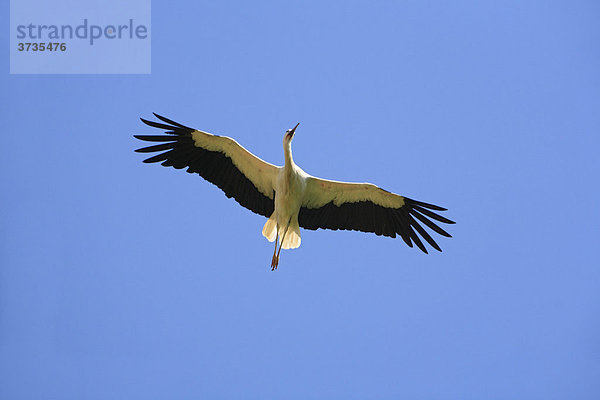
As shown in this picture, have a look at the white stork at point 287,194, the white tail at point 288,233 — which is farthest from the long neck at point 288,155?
the white tail at point 288,233

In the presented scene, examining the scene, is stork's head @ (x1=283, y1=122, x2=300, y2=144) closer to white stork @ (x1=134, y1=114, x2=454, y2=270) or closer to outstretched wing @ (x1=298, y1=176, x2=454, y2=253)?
white stork @ (x1=134, y1=114, x2=454, y2=270)

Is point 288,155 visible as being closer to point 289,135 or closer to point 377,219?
Result: point 289,135

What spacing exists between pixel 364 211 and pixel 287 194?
0.86m

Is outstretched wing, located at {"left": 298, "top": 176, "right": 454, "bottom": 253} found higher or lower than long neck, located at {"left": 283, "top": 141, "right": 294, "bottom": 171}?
lower

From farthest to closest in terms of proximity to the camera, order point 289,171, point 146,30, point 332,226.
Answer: point 146,30 < point 332,226 < point 289,171

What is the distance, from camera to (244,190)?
8.30 m

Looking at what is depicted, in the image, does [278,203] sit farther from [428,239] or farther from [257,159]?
[428,239]

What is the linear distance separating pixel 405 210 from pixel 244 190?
62.3 inches

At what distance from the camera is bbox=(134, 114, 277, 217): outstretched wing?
7.98 m

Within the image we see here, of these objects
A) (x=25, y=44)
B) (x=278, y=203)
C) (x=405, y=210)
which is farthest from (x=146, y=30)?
(x=405, y=210)

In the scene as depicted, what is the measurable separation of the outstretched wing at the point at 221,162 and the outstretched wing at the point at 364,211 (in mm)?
429

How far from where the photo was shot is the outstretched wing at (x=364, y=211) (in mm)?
8156

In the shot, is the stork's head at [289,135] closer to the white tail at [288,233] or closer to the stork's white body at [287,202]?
the stork's white body at [287,202]

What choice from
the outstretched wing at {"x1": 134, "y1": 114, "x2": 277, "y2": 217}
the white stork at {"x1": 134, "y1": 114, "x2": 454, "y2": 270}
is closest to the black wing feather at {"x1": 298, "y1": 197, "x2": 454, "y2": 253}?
the white stork at {"x1": 134, "y1": 114, "x2": 454, "y2": 270}
